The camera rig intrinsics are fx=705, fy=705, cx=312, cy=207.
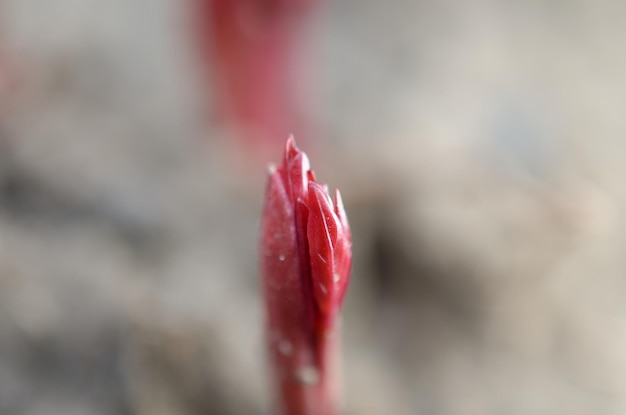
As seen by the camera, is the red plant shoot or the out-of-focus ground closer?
the red plant shoot

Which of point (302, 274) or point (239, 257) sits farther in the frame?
point (239, 257)

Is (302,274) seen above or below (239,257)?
below

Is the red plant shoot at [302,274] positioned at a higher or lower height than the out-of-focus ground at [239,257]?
lower

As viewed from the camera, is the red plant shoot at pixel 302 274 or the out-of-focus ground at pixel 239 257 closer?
the red plant shoot at pixel 302 274

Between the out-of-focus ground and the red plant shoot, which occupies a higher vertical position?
the out-of-focus ground
